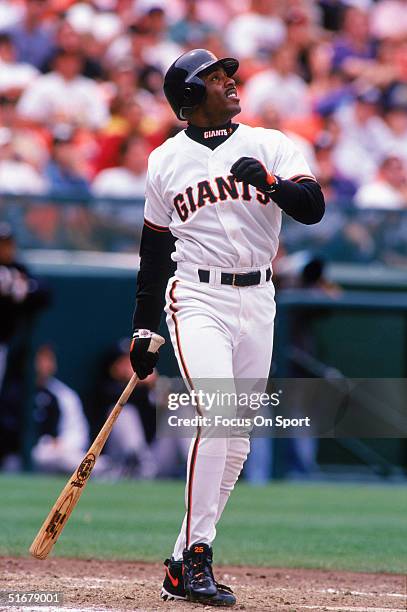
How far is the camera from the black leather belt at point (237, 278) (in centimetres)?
Result: 410

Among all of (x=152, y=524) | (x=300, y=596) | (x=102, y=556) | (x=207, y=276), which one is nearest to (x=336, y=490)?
(x=152, y=524)

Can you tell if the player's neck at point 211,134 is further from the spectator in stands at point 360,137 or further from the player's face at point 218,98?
the spectator in stands at point 360,137

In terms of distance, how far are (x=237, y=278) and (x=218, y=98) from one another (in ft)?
2.07

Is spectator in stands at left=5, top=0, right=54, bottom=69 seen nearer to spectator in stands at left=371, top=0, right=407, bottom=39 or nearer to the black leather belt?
spectator in stands at left=371, top=0, right=407, bottom=39

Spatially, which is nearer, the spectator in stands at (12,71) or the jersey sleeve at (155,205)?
the jersey sleeve at (155,205)

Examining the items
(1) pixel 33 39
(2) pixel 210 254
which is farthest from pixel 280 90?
(2) pixel 210 254

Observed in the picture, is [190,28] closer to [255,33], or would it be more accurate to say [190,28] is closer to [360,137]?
[255,33]

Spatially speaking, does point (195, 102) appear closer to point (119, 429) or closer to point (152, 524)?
point (152, 524)

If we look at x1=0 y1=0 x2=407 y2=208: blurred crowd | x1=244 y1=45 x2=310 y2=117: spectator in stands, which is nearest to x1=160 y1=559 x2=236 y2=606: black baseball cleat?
x1=0 y1=0 x2=407 y2=208: blurred crowd

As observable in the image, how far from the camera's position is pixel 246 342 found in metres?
4.14

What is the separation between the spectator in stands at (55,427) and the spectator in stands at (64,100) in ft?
8.91

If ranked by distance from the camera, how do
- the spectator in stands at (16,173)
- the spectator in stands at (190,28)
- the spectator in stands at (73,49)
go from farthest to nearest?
the spectator in stands at (190,28) → the spectator in stands at (73,49) → the spectator in stands at (16,173)

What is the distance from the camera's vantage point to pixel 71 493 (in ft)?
13.8

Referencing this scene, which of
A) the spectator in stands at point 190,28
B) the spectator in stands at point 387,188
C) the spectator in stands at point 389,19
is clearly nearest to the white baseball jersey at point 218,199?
the spectator in stands at point 387,188
